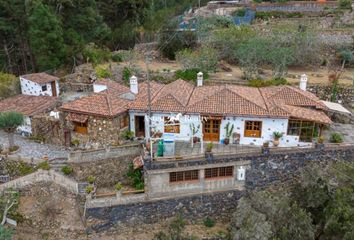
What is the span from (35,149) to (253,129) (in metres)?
16.0

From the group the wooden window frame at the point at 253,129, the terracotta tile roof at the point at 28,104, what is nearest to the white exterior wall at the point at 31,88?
the terracotta tile roof at the point at 28,104

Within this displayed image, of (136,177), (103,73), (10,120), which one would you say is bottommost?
(136,177)

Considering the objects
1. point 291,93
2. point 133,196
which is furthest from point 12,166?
point 291,93

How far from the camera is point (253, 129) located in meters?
24.4

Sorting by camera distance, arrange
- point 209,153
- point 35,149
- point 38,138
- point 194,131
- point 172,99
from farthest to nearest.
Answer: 1. point 38,138
2. point 35,149
3. point 172,99
4. point 194,131
5. point 209,153

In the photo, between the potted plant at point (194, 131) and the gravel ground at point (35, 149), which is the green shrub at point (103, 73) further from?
the potted plant at point (194, 131)

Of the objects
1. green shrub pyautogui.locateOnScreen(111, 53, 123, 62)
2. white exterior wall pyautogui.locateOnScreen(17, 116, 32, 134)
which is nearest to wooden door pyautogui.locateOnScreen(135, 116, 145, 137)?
white exterior wall pyautogui.locateOnScreen(17, 116, 32, 134)

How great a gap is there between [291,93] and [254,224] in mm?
11847

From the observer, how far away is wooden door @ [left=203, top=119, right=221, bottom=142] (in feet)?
80.9

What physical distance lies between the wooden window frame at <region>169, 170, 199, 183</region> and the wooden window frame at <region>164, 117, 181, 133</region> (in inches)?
133

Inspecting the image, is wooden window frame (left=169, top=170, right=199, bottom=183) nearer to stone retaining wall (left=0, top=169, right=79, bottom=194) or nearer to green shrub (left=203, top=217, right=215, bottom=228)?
green shrub (left=203, top=217, right=215, bottom=228)

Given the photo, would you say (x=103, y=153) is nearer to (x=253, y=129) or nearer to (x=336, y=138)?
(x=253, y=129)

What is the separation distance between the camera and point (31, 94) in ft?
114

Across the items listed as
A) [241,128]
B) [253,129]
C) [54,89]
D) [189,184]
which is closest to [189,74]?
[54,89]
